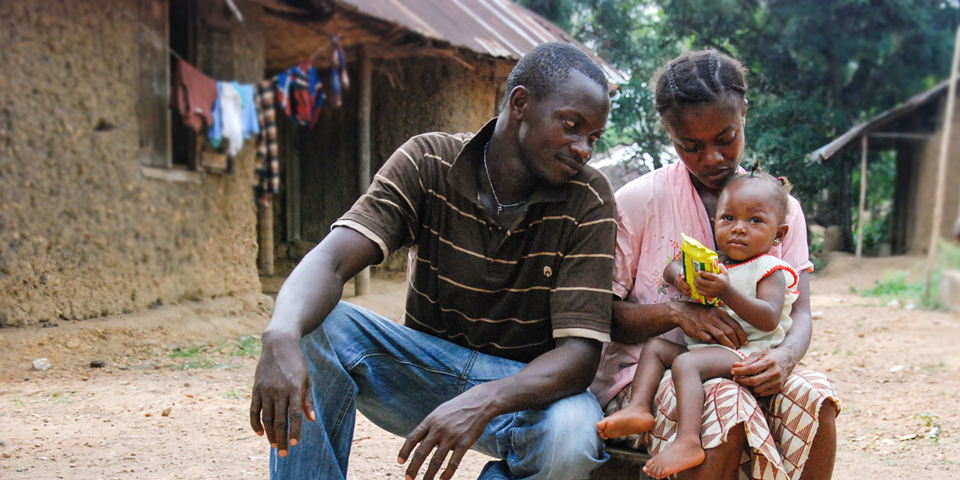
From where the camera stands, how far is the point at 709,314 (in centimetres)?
212

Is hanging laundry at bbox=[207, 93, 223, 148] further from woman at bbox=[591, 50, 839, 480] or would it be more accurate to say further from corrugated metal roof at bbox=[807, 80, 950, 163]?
corrugated metal roof at bbox=[807, 80, 950, 163]

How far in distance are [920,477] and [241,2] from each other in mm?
6108

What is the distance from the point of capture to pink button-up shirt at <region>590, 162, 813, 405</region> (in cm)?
231

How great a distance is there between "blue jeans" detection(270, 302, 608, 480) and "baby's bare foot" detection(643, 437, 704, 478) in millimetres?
199

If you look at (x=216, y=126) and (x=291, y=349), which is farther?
(x=216, y=126)

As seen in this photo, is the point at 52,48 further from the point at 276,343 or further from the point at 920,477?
the point at 920,477

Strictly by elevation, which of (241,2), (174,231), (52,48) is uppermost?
(241,2)

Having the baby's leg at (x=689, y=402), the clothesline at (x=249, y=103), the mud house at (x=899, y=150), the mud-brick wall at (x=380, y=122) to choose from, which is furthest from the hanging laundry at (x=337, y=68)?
the mud house at (x=899, y=150)

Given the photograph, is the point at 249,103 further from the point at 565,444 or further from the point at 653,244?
the point at 565,444

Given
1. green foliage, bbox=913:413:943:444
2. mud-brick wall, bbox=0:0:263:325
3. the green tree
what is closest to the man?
green foliage, bbox=913:413:943:444

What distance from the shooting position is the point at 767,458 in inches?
75.0

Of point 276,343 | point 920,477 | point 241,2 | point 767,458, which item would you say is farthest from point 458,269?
point 241,2

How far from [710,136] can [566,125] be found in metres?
0.44

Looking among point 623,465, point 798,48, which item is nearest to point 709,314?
point 623,465
